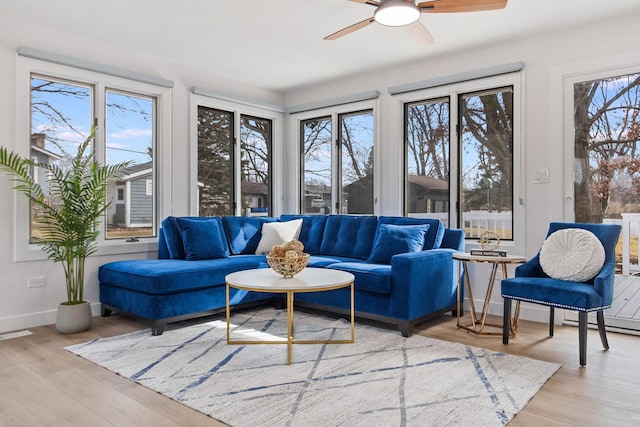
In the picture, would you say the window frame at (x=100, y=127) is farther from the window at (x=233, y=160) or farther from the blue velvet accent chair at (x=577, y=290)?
the blue velvet accent chair at (x=577, y=290)

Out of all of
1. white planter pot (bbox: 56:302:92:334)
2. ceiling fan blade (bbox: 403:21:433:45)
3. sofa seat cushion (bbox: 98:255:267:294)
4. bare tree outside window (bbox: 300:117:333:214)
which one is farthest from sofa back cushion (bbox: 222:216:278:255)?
ceiling fan blade (bbox: 403:21:433:45)

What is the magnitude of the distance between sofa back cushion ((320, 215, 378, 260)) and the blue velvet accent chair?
1.52 m

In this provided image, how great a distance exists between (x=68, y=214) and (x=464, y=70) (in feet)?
12.5

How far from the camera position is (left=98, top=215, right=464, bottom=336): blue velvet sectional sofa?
3.48 metres

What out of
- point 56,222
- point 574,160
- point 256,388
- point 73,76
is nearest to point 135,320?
point 56,222

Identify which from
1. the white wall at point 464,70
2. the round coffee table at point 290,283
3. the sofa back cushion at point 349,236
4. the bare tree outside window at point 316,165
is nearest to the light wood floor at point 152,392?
the white wall at point 464,70

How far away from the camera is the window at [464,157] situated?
4.24 metres

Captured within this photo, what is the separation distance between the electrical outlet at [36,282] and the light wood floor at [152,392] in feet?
1.61

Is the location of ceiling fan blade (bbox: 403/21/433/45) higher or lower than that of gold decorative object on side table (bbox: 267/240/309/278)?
higher

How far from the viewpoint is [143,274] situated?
11.6 ft

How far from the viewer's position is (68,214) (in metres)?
3.56

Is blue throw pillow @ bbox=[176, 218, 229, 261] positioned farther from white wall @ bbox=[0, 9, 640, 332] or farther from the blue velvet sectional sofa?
white wall @ bbox=[0, 9, 640, 332]

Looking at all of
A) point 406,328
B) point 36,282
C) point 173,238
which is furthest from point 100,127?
point 406,328

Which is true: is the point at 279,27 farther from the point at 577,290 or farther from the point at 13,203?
the point at 577,290
